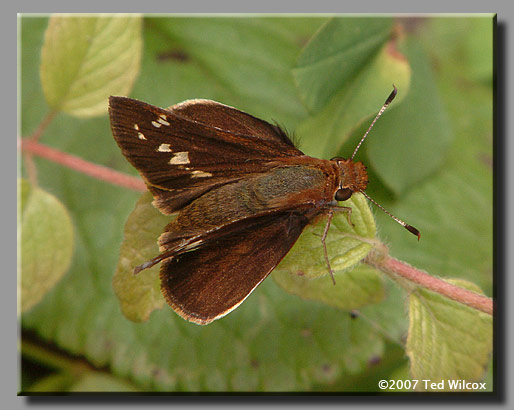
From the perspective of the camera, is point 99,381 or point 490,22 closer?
point 490,22

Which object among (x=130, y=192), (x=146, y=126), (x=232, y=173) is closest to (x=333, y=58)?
(x=232, y=173)

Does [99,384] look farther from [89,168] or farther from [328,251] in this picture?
[328,251]

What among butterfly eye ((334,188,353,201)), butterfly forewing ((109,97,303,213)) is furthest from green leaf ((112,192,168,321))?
butterfly eye ((334,188,353,201))

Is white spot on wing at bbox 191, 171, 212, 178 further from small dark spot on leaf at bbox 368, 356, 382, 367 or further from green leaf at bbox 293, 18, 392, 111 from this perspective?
small dark spot on leaf at bbox 368, 356, 382, 367

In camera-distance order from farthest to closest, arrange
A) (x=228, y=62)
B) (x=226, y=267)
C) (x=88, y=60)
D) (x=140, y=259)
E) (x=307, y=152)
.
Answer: (x=228, y=62)
(x=88, y=60)
(x=307, y=152)
(x=140, y=259)
(x=226, y=267)

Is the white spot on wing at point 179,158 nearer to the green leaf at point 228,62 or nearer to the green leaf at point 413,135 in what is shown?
the green leaf at point 413,135

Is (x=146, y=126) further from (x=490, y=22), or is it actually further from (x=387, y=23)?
(x=490, y=22)

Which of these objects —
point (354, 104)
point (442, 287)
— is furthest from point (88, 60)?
point (442, 287)

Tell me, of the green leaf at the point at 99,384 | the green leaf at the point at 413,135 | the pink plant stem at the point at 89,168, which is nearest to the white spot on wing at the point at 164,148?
the pink plant stem at the point at 89,168
